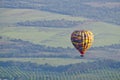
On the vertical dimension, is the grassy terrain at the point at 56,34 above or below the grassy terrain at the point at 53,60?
below

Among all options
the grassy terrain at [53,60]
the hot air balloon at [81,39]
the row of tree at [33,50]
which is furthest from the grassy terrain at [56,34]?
the hot air balloon at [81,39]

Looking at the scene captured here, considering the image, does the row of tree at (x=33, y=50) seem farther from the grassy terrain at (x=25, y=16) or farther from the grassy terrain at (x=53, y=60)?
the grassy terrain at (x=25, y=16)

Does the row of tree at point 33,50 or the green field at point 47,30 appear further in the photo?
the green field at point 47,30

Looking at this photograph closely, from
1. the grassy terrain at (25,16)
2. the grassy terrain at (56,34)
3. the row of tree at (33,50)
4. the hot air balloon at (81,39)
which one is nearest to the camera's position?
the hot air balloon at (81,39)

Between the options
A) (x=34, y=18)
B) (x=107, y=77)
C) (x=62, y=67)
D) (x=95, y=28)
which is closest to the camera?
(x=107, y=77)

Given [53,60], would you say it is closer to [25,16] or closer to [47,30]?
[47,30]

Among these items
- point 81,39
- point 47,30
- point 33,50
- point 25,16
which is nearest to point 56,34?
point 47,30

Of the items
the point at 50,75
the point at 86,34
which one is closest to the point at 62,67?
the point at 50,75

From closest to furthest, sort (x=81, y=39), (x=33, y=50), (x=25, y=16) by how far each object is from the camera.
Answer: (x=81, y=39) < (x=33, y=50) < (x=25, y=16)

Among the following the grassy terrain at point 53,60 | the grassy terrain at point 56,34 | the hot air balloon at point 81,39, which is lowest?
the grassy terrain at point 56,34

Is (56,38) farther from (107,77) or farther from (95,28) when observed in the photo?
(107,77)

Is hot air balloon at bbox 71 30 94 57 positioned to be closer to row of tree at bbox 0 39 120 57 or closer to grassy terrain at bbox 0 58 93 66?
grassy terrain at bbox 0 58 93 66
